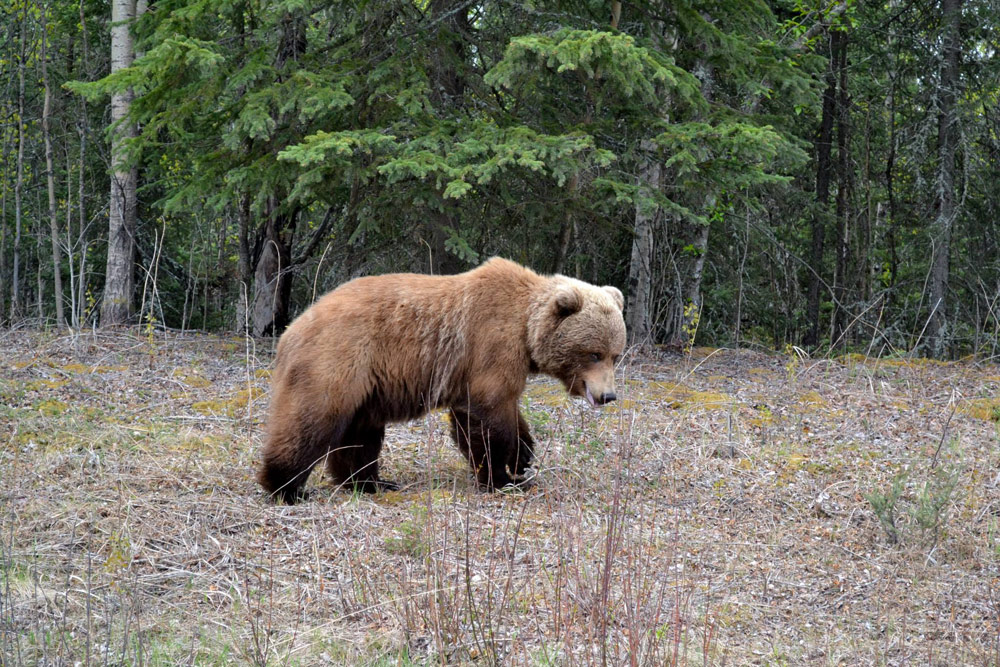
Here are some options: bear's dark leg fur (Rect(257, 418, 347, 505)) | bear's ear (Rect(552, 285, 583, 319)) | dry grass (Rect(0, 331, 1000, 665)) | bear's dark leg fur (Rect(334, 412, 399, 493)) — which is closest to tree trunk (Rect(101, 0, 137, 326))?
dry grass (Rect(0, 331, 1000, 665))

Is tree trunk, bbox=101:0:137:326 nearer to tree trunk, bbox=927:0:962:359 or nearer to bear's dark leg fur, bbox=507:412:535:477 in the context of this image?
bear's dark leg fur, bbox=507:412:535:477

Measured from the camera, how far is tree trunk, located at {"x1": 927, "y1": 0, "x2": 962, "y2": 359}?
13.4m

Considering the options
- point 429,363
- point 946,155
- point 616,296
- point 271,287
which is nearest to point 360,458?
point 429,363

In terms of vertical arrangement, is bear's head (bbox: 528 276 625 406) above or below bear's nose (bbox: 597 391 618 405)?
above

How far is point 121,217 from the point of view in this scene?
12.9 meters

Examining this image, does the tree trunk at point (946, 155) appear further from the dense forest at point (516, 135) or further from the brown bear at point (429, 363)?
the brown bear at point (429, 363)

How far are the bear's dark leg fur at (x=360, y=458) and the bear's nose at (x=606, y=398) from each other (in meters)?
1.44

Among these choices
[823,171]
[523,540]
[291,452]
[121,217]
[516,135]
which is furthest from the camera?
[823,171]

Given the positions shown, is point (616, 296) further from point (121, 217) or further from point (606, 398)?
point (121, 217)

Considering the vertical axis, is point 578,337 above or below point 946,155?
below

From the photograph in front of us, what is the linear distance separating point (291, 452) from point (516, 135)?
4.52 metres

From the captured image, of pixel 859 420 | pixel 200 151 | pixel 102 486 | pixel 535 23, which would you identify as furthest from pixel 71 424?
pixel 535 23

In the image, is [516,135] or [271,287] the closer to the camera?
[516,135]

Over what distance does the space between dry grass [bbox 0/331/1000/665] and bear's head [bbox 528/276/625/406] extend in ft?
1.41
